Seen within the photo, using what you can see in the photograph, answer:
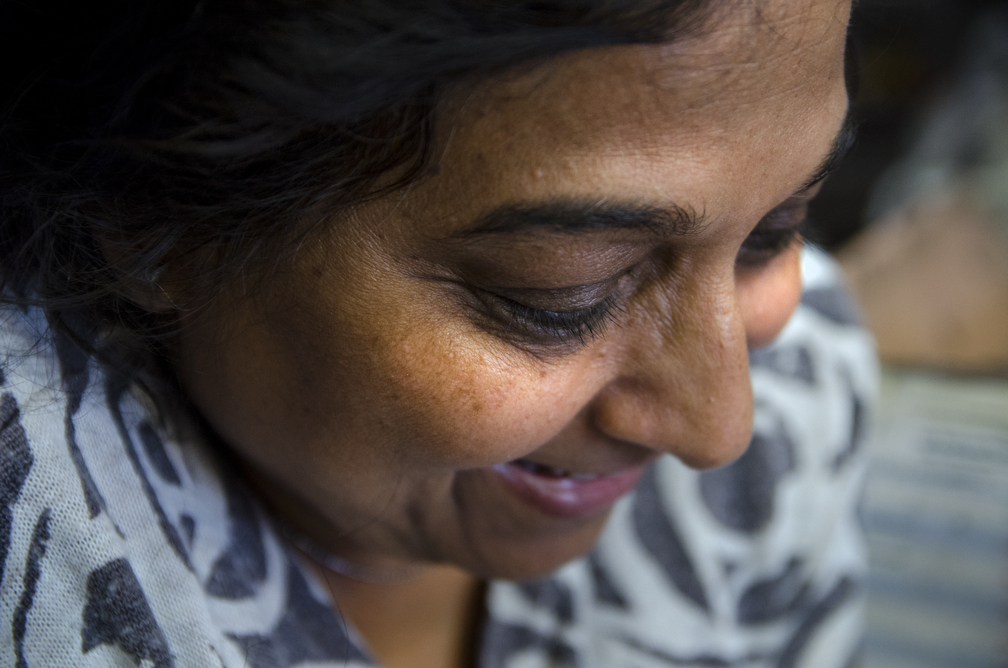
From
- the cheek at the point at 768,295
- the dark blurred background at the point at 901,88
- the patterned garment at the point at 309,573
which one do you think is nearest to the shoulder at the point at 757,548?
the patterned garment at the point at 309,573

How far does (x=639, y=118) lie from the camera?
490 mm

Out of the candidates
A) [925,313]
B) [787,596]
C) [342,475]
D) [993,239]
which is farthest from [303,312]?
[993,239]

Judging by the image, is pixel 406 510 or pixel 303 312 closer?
pixel 303 312

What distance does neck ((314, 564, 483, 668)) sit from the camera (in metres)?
0.90

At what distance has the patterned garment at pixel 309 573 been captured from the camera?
614 mm

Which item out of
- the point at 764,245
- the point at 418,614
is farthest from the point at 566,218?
the point at 418,614

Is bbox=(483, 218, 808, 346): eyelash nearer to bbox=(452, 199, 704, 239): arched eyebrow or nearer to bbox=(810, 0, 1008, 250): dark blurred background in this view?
bbox=(452, 199, 704, 239): arched eyebrow

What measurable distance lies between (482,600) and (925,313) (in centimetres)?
121

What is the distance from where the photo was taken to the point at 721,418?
0.63m

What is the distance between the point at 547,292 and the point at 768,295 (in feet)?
0.84

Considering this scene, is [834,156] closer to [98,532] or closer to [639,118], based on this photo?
[639,118]

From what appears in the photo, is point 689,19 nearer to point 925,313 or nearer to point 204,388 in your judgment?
point 204,388

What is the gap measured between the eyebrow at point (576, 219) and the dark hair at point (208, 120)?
55mm

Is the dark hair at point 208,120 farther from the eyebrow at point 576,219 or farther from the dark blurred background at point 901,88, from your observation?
the dark blurred background at point 901,88
